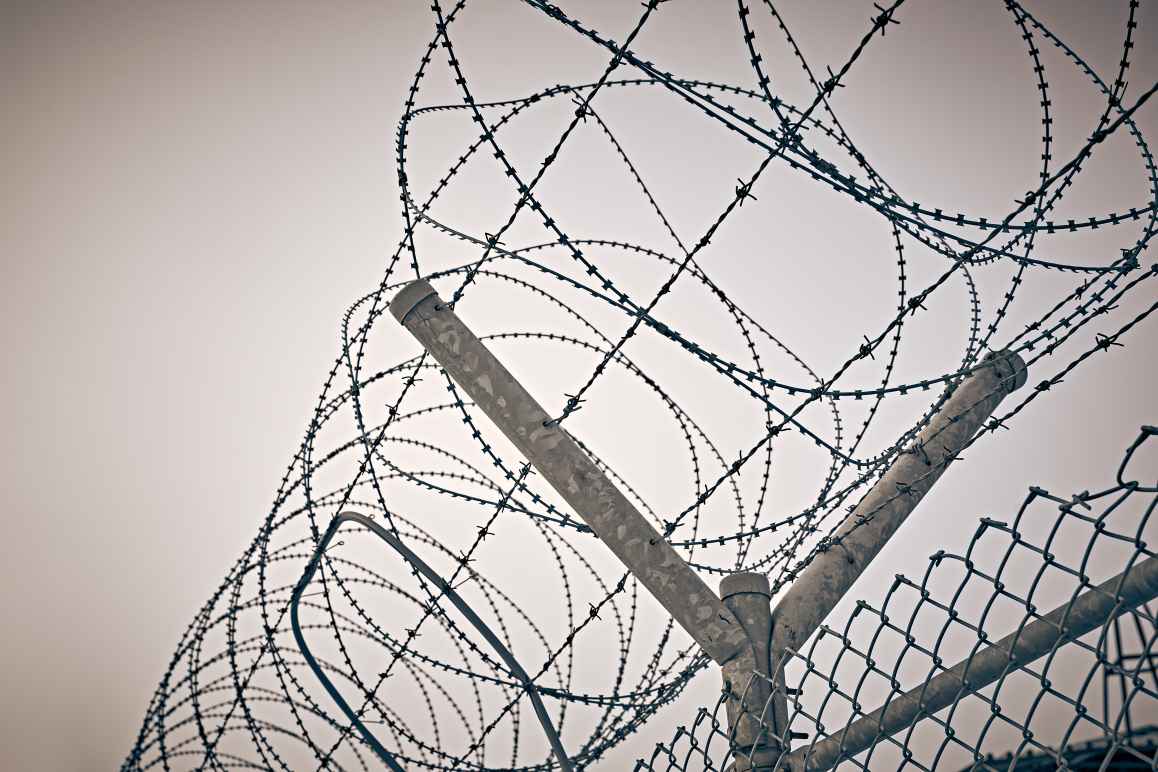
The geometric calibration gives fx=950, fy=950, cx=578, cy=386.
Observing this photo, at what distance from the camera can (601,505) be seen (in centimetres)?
370

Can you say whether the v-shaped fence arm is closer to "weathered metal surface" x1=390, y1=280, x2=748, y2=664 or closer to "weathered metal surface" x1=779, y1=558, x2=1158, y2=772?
"weathered metal surface" x1=390, y1=280, x2=748, y2=664

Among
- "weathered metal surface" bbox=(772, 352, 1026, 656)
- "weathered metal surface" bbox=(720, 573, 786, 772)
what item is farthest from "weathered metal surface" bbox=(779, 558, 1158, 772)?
"weathered metal surface" bbox=(772, 352, 1026, 656)

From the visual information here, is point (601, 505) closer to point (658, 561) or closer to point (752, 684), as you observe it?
point (658, 561)

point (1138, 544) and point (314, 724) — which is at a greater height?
point (314, 724)

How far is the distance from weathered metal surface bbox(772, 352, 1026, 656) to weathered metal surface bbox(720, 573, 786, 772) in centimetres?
9

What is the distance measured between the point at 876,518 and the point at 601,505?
52.4 inches

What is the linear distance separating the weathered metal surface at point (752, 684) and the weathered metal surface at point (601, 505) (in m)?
0.05

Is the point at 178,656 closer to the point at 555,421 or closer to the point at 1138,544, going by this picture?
the point at 555,421

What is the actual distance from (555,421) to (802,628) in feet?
4.30

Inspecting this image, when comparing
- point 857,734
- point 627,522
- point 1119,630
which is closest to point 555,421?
point 627,522

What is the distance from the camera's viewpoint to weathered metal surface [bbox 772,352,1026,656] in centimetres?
388

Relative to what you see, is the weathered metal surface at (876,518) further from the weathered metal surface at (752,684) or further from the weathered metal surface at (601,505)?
the weathered metal surface at (601,505)

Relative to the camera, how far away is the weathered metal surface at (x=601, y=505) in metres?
3.70

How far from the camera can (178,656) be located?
621cm
